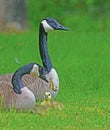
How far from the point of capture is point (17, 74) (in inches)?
354

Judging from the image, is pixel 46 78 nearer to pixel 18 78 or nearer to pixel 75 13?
pixel 18 78

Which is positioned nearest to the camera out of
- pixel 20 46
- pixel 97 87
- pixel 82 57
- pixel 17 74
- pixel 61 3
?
pixel 17 74

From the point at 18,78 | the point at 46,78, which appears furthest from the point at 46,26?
the point at 18,78

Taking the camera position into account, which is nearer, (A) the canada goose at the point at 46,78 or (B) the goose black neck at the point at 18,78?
(B) the goose black neck at the point at 18,78

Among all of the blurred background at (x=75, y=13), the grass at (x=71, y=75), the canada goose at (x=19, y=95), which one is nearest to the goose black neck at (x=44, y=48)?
the grass at (x=71, y=75)

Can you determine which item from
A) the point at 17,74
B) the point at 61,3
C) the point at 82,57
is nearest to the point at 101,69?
the point at 82,57

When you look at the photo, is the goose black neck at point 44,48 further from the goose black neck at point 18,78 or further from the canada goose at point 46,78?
the goose black neck at point 18,78

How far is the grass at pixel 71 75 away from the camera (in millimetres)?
8438

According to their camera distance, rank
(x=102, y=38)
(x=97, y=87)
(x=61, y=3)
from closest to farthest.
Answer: (x=97, y=87)
(x=102, y=38)
(x=61, y=3)

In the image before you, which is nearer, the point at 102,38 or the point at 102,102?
the point at 102,102

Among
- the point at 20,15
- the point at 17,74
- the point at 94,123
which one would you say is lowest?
the point at 94,123

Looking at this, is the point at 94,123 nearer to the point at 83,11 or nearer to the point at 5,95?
the point at 5,95

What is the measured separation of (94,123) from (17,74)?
1.29 m

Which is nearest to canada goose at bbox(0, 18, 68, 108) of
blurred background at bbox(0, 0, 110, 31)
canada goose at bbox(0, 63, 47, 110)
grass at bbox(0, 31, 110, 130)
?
grass at bbox(0, 31, 110, 130)
